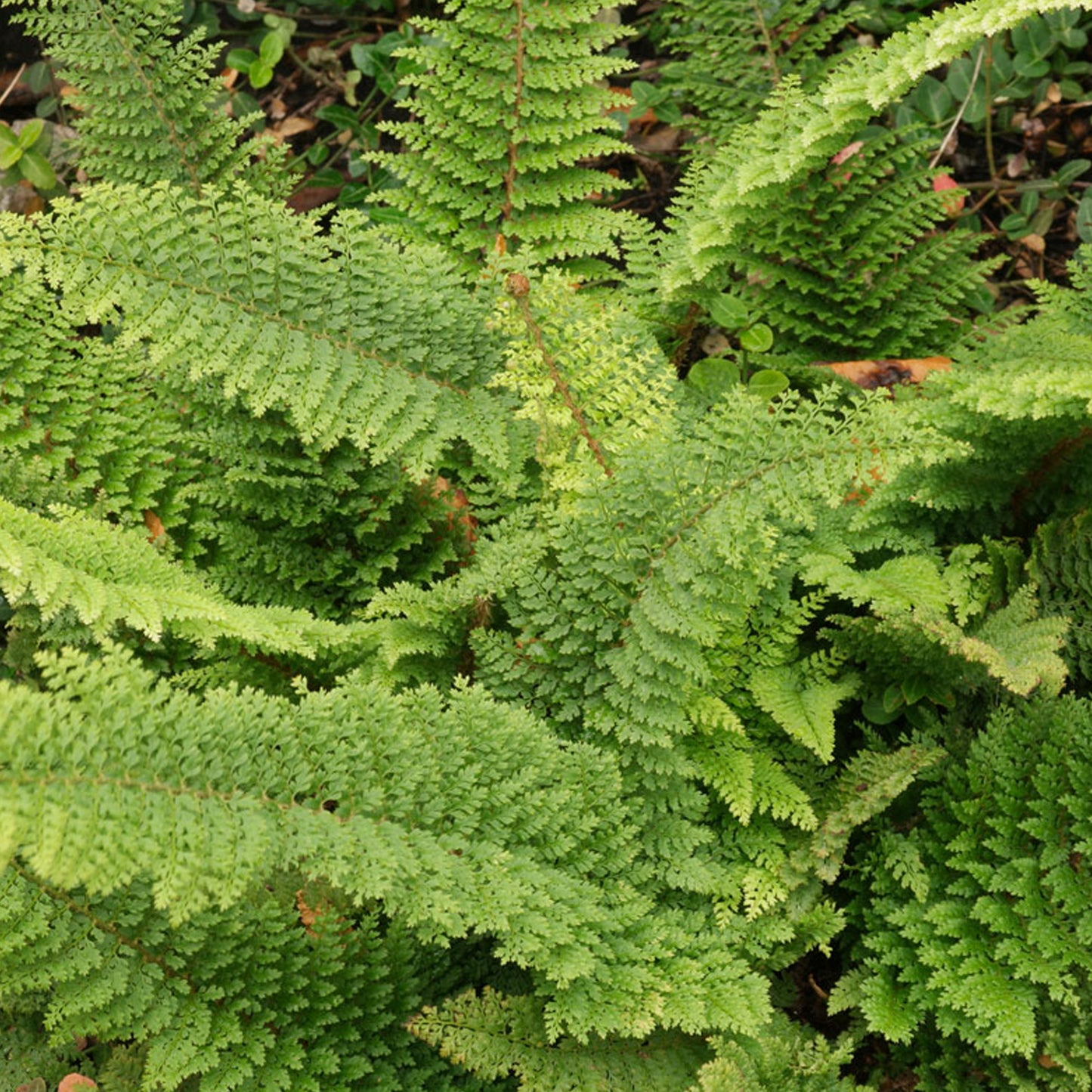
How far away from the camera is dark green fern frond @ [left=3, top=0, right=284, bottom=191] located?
10.3 feet

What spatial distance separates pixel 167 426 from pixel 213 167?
0.80m

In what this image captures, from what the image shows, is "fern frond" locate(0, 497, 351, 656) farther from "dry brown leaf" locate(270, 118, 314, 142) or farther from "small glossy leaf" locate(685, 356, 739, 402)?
"dry brown leaf" locate(270, 118, 314, 142)

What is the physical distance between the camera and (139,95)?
3203 mm

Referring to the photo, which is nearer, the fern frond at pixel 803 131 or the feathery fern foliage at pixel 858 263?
the fern frond at pixel 803 131

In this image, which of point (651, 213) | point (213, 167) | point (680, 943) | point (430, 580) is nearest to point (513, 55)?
point (213, 167)

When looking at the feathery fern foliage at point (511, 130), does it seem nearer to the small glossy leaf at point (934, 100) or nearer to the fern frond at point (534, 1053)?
the small glossy leaf at point (934, 100)

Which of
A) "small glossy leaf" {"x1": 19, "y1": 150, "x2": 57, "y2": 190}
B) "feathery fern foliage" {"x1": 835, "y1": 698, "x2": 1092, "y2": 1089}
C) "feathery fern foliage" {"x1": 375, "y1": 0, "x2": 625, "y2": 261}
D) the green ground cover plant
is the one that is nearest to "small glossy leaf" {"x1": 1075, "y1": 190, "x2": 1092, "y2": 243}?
the green ground cover plant

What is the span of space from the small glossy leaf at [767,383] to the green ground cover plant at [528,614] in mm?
16

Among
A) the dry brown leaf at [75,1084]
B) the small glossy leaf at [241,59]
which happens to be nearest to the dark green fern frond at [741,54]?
the small glossy leaf at [241,59]

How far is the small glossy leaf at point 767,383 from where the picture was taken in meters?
3.19

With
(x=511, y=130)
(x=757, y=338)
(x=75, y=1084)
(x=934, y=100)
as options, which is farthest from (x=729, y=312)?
(x=75, y=1084)

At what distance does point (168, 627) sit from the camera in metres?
2.79

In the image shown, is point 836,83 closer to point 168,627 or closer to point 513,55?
point 513,55

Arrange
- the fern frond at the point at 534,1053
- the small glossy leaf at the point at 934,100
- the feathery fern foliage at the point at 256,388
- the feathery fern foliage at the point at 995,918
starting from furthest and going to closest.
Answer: the small glossy leaf at the point at 934,100
the feathery fern foliage at the point at 256,388
the feathery fern foliage at the point at 995,918
the fern frond at the point at 534,1053
